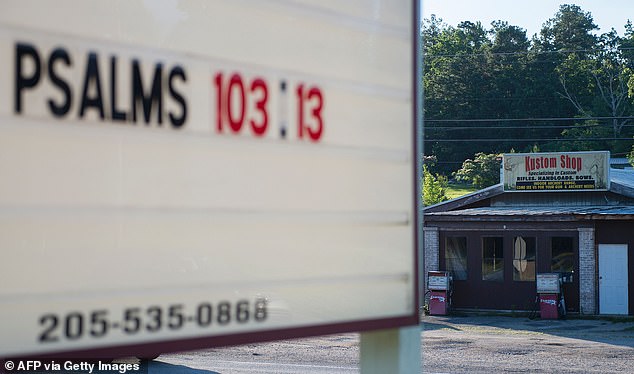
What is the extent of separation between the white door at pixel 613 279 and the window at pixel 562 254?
960mm

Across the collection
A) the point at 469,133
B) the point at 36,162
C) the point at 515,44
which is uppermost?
the point at 515,44

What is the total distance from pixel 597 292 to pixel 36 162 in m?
28.3

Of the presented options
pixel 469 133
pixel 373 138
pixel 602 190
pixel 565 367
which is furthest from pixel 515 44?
pixel 373 138

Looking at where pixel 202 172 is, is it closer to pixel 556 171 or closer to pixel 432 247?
pixel 432 247

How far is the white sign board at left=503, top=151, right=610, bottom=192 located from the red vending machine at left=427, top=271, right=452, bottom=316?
4.03m

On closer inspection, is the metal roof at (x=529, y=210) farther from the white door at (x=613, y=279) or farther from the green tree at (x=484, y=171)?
the green tree at (x=484, y=171)

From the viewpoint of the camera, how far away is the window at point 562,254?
29984mm

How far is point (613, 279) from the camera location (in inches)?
1148

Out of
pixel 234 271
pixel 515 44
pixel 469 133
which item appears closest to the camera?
pixel 234 271

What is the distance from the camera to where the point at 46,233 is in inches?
111

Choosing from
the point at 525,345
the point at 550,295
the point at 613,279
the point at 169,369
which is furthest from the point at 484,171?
the point at 169,369

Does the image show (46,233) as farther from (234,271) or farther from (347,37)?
(347,37)

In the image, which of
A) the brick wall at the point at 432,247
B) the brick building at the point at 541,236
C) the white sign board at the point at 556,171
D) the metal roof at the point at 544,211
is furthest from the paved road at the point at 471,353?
the white sign board at the point at 556,171

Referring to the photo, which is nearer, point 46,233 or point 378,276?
point 46,233
